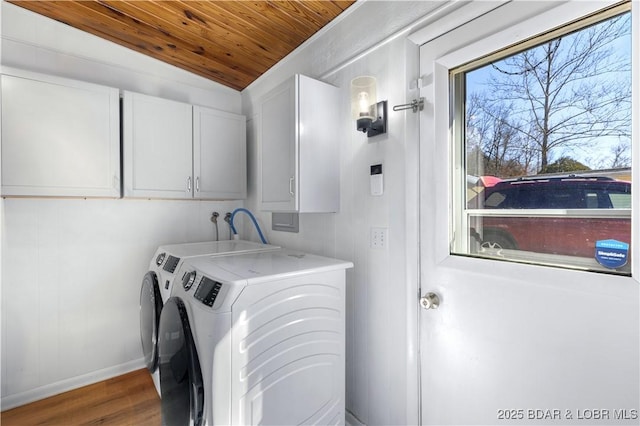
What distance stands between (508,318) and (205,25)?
2297 mm

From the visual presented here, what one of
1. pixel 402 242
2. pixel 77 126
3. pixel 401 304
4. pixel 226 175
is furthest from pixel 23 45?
pixel 401 304

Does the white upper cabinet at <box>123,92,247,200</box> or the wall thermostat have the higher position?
the white upper cabinet at <box>123,92,247,200</box>

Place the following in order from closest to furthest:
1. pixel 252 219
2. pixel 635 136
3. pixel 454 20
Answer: pixel 635 136, pixel 454 20, pixel 252 219

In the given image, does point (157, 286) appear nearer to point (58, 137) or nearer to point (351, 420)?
point (58, 137)

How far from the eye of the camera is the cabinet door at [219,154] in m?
2.40

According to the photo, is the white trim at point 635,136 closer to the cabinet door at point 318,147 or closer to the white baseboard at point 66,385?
the cabinet door at point 318,147

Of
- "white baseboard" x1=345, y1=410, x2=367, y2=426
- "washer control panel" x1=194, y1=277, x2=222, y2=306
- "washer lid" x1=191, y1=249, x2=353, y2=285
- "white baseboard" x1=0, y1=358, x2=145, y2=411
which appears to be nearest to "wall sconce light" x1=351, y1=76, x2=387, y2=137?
"washer lid" x1=191, y1=249, x2=353, y2=285

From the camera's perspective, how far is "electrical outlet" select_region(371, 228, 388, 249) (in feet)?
5.17

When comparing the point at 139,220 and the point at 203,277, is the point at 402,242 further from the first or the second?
the point at 139,220

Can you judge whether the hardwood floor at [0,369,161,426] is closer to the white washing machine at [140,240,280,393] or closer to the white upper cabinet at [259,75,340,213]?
the white washing machine at [140,240,280,393]

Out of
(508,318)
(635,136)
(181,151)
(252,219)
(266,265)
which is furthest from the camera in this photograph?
(252,219)

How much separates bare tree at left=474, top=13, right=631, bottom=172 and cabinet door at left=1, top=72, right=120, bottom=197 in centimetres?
226

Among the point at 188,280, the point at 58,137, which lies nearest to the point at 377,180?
the point at 188,280

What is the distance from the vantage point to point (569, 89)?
1.01 meters
